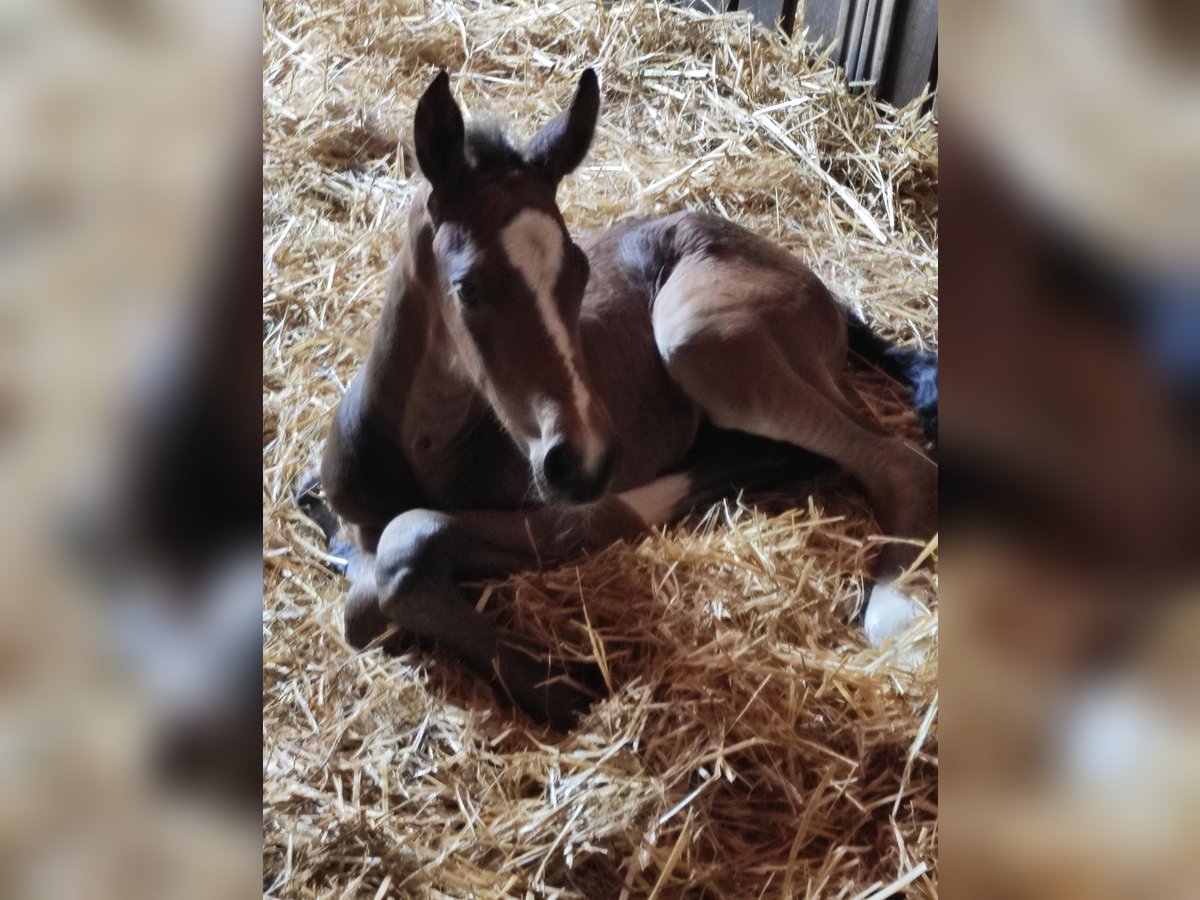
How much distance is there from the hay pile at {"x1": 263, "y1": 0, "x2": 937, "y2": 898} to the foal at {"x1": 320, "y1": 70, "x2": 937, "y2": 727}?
0.30 feet

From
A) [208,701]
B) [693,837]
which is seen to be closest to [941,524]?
[208,701]

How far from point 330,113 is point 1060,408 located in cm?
308

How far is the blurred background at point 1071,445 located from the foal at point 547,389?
1082 mm

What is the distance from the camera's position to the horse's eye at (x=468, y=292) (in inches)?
62.6

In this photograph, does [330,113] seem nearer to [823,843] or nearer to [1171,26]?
[823,843]

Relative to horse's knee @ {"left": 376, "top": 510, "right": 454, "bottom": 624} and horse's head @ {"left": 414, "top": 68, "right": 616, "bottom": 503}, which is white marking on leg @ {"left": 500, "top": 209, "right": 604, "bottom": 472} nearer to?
horse's head @ {"left": 414, "top": 68, "right": 616, "bottom": 503}

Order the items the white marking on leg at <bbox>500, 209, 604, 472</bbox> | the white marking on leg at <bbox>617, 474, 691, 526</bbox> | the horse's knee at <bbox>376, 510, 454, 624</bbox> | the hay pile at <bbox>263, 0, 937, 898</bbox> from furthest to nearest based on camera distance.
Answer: the white marking on leg at <bbox>617, 474, 691, 526</bbox> < the horse's knee at <bbox>376, 510, 454, 624</bbox> < the white marking on leg at <bbox>500, 209, 604, 472</bbox> < the hay pile at <bbox>263, 0, 937, 898</bbox>

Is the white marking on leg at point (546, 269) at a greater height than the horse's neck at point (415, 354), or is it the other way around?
the white marking on leg at point (546, 269)

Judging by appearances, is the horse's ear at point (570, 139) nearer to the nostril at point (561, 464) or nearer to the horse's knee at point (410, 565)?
the nostril at point (561, 464)

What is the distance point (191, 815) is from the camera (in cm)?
52

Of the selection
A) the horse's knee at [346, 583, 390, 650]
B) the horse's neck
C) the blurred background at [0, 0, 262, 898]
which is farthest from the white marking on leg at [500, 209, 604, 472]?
the blurred background at [0, 0, 262, 898]

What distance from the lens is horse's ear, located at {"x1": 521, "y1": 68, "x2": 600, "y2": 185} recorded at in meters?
1.72

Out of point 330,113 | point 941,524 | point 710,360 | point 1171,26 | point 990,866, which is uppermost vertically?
point 1171,26

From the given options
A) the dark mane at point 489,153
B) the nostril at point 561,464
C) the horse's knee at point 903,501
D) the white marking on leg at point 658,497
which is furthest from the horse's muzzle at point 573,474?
the horse's knee at point 903,501
